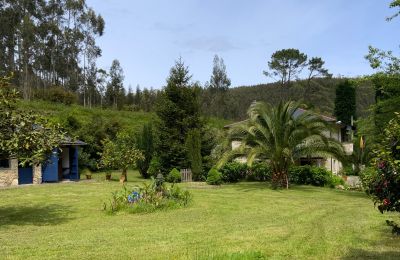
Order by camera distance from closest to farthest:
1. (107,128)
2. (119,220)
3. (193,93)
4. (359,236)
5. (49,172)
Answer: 1. (359,236)
2. (119,220)
3. (49,172)
4. (193,93)
5. (107,128)

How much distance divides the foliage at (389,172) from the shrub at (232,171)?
21799mm

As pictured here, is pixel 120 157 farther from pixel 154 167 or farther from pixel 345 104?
Answer: pixel 345 104

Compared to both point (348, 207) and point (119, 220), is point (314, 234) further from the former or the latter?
point (348, 207)

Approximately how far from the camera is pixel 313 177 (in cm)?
2577

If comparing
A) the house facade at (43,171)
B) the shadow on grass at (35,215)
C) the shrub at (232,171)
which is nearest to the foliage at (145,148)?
the house facade at (43,171)

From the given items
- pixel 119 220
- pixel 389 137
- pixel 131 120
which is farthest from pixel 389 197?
pixel 131 120

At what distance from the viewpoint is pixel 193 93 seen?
31.4m

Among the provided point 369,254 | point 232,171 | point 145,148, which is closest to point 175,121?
point 145,148

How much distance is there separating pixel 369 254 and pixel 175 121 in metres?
23.9

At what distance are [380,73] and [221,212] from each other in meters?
9.58

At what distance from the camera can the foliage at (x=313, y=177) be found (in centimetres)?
2559

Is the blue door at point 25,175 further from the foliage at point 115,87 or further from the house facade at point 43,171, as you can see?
the foliage at point 115,87

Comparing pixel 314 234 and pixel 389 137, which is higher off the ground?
pixel 389 137

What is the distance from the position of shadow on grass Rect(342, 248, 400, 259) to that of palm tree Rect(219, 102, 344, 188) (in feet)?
45.5
